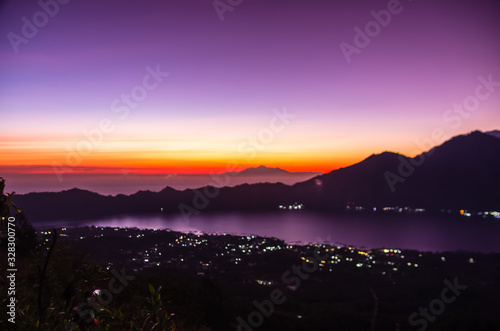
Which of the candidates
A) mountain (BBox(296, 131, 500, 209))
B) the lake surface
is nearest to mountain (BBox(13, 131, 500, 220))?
mountain (BBox(296, 131, 500, 209))

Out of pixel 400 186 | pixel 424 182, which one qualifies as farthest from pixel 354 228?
pixel 424 182

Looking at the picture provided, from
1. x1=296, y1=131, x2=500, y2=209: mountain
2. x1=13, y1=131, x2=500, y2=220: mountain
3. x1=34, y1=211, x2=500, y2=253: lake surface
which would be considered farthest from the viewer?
x1=296, y1=131, x2=500, y2=209: mountain

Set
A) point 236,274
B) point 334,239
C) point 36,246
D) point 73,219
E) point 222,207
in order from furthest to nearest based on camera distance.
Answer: point 222,207
point 334,239
point 73,219
point 236,274
point 36,246

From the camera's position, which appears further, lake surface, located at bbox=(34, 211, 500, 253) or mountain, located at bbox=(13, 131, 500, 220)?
mountain, located at bbox=(13, 131, 500, 220)

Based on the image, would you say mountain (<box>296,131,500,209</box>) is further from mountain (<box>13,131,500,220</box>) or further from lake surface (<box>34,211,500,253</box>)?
lake surface (<box>34,211,500,253</box>)

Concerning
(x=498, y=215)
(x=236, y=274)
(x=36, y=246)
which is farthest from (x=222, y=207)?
(x=36, y=246)

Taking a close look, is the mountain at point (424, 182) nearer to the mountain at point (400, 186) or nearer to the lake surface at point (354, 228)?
the mountain at point (400, 186)

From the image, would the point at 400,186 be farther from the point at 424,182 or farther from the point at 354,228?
the point at 354,228

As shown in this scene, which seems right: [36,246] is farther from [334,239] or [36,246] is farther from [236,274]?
[334,239]
